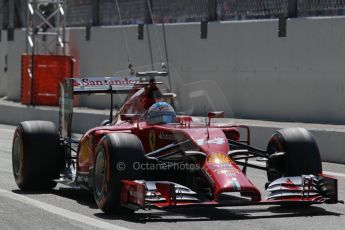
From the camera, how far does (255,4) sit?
24.1 metres

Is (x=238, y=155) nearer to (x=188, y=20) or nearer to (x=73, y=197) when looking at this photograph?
(x=73, y=197)

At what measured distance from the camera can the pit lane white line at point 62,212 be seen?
9484 millimetres

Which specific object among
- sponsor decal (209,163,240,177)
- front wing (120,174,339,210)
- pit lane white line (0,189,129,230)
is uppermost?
sponsor decal (209,163,240,177)

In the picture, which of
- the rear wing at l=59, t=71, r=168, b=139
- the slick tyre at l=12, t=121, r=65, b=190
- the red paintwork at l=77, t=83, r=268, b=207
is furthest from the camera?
the rear wing at l=59, t=71, r=168, b=139

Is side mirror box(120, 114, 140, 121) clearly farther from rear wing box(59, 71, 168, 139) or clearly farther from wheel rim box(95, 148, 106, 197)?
wheel rim box(95, 148, 106, 197)

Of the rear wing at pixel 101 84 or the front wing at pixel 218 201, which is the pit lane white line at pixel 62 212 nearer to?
the front wing at pixel 218 201

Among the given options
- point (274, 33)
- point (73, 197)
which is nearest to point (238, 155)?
point (73, 197)

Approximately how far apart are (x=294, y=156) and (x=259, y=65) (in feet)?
42.7

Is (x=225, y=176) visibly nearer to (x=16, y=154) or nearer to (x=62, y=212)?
(x=62, y=212)

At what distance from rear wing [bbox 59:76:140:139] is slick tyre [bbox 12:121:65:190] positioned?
471 mm

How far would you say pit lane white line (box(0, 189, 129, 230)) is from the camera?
948 cm

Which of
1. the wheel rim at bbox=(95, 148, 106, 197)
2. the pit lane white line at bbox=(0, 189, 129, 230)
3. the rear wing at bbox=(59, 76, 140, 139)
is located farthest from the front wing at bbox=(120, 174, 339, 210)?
the rear wing at bbox=(59, 76, 140, 139)

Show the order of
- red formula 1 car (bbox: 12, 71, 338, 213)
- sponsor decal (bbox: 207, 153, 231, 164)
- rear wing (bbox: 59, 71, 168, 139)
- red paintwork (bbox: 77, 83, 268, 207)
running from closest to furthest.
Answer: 1. red paintwork (bbox: 77, 83, 268, 207)
2. red formula 1 car (bbox: 12, 71, 338, 213)
3. sponsor decal (bbox: 207, 153, 231, 164)
4. rear wing (bbox: 59, 71, 168, 139)

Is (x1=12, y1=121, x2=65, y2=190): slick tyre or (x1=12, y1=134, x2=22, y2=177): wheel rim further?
(x1=12, y1=134, x2=22, y2=177): wheel rim
